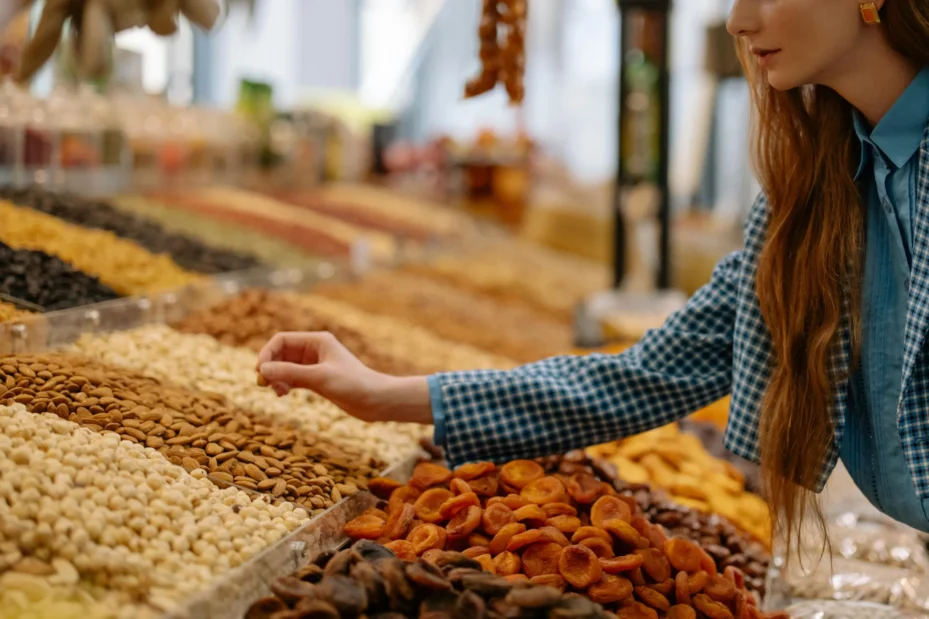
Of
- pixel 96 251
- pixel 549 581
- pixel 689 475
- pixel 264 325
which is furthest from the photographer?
pixel 96 251

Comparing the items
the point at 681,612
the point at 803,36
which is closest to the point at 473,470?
the point at 681,612

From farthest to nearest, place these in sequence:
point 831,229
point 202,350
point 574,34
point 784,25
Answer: point 574,34, point 202,350, point 831,229, point 784,25

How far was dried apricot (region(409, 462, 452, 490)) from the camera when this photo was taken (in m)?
1.36

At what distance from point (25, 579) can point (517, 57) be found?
3.83 feet

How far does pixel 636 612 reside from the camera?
3.72 ft

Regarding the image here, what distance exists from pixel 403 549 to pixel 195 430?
38 cm

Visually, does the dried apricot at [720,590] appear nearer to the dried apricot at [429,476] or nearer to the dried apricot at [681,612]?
the dried apricot at [681,612]

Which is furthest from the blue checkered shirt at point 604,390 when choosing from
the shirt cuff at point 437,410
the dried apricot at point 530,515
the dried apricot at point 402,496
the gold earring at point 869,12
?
the gold earring at point 869,12

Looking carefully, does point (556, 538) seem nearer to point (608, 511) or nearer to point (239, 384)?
point (608, 511)

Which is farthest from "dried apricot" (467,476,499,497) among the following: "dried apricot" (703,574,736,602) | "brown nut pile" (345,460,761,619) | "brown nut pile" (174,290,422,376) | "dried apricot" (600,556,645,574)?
"brown nut pile" (174,290,422,376)

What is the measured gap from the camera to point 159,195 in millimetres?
3531

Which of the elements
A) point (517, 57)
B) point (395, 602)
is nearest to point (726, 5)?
point (517, 57)

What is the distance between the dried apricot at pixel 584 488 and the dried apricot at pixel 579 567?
0.17 metres

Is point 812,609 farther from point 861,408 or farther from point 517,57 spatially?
point 517,57
